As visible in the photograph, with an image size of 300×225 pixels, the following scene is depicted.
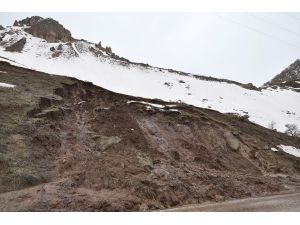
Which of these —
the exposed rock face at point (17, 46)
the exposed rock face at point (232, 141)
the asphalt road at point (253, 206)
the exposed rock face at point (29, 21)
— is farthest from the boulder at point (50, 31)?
the asphalt road at point (253, 206)

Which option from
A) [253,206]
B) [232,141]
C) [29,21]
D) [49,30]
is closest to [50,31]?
[49,30]

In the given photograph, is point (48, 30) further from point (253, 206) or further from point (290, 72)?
point (290, 72)

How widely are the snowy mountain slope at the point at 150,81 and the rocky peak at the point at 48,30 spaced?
1747 mm

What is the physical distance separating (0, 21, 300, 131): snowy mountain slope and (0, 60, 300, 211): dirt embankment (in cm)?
878

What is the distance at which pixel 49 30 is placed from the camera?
52062 mm

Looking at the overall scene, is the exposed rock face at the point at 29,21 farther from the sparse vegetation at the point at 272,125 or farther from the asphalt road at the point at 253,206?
the asphalt road at the point at 253,206

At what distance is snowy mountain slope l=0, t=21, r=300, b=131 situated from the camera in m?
36.5

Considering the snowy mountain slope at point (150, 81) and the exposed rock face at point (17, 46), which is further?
the exposed rock face at point (17, 46)

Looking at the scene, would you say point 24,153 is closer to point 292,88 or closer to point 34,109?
point 34,109

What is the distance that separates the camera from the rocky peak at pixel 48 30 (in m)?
50.5

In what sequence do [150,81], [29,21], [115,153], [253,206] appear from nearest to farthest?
1. [253,206]
2. [115,153]
3. [150,81]
4. [29,21]

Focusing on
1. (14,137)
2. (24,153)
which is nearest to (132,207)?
(24,153)

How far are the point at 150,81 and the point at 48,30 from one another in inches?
778

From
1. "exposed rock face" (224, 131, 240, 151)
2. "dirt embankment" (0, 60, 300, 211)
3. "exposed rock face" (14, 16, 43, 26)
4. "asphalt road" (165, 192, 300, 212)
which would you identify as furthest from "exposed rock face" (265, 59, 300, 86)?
"asphalt road" (165, 192, 300, 212)
